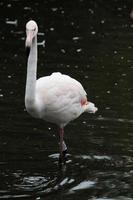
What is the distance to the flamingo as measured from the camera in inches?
282

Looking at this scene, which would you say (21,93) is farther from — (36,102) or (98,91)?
(36,102)

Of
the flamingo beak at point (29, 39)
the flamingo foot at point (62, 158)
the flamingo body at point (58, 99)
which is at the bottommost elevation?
the flamingo foot at point (62, 158)

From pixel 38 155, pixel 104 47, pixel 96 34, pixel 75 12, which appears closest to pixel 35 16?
pixel 75 12

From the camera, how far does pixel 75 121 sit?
31.5 feet

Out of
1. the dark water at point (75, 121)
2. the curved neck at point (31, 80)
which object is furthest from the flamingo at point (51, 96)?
the dark water at point (75, 121)

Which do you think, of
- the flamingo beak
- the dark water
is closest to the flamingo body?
the dark water

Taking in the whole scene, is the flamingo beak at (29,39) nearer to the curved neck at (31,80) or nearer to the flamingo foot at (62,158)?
the curved neck at (31,80)

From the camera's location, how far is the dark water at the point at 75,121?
24.5ft

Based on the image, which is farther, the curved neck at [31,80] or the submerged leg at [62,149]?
the submerged leg at [62,149]

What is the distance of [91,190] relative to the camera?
732 cm

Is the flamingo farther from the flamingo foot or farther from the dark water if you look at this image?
the dark water

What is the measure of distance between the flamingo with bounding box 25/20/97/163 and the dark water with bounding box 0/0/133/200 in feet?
1.48

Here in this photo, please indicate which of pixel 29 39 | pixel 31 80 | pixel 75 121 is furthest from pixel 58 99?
pixel 75 121

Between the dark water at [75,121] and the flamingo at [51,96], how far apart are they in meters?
0.45
